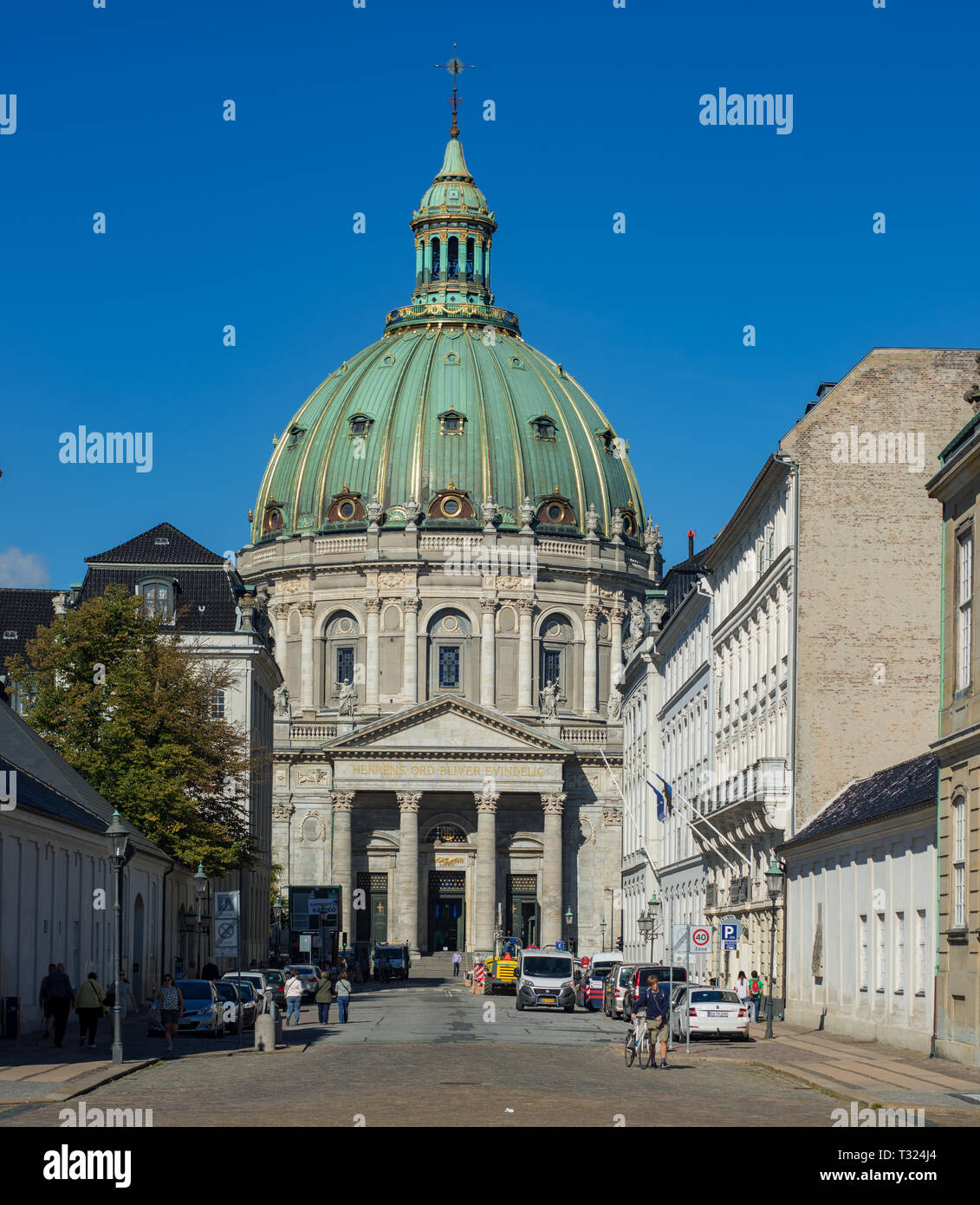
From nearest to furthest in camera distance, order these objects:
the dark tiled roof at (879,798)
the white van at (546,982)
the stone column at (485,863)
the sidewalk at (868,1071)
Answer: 1. the sidewalk at (868,1071)
2. the dark tiled roof at (879,798)
3. the white van at (546,982)
4. the stone column at (485,863)

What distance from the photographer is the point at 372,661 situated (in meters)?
137

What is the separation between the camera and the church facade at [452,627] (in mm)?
124312

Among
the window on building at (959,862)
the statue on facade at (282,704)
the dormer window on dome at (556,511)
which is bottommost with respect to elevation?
the window on building at (959,862)

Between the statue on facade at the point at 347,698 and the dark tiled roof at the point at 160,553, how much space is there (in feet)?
119

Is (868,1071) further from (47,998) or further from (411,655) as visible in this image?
(411,655)

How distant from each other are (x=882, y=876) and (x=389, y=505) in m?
101

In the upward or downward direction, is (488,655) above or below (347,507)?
below

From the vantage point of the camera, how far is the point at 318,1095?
88.0 ft

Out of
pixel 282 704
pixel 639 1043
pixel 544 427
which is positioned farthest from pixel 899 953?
pixel 544 427

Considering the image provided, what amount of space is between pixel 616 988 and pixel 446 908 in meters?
70.4
